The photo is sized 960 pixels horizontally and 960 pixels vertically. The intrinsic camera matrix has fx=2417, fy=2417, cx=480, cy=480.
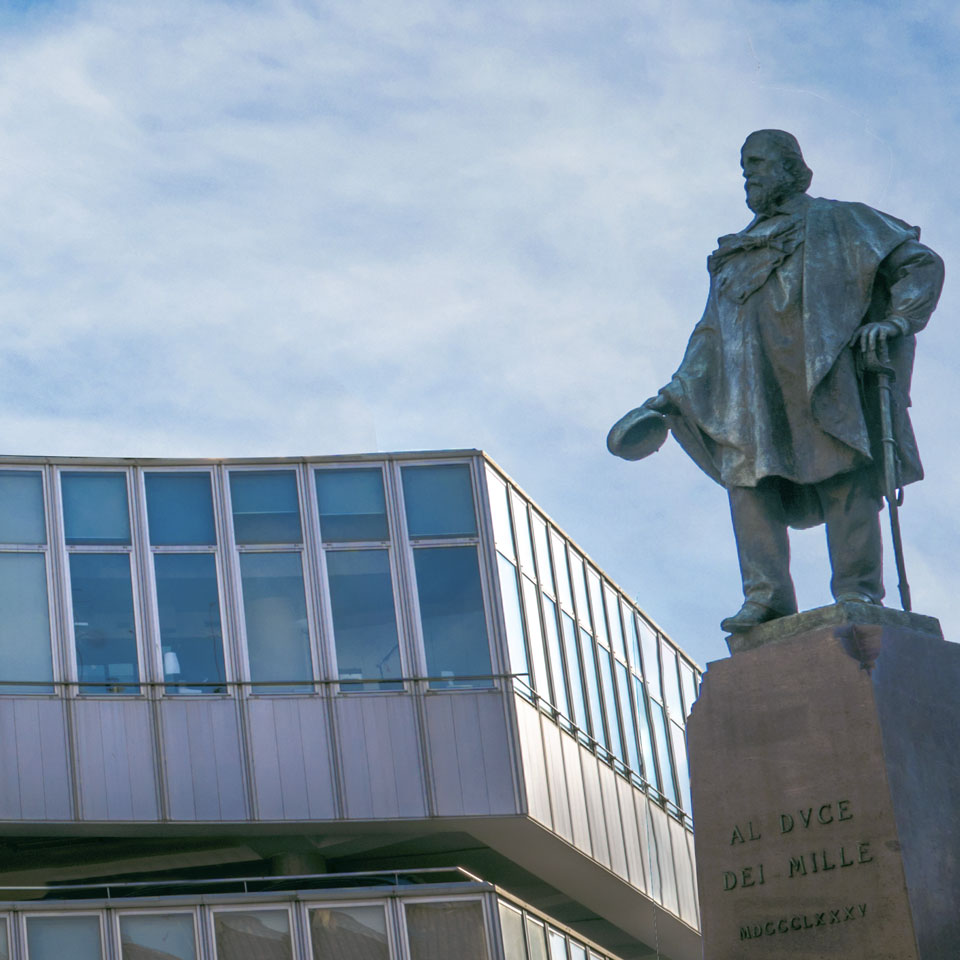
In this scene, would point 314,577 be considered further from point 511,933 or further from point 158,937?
point 158,937

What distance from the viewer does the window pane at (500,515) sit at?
1422 inches

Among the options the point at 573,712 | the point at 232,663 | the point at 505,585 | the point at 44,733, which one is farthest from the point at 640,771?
the point at 44,733

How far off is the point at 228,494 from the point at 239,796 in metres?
4.51

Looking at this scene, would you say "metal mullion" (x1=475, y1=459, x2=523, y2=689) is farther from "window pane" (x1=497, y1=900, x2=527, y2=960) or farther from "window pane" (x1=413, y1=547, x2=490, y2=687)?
"window pane" (x1=497, y1=900, x2=527, y2=960)

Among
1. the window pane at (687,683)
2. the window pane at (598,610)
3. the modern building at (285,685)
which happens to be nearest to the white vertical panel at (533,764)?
the modern building at (285,685)

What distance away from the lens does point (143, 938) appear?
95.8 feet

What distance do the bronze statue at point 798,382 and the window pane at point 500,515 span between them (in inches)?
978

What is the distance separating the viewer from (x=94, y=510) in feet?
112

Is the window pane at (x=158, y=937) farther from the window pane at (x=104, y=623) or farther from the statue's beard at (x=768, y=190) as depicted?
the statue's beard at (x=768, y=190)

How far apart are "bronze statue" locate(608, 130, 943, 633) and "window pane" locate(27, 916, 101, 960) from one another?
19.4m

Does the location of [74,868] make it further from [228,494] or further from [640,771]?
[640,771]

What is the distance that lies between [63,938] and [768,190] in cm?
2014

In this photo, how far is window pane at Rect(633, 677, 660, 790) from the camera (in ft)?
137

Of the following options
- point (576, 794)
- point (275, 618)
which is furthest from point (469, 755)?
point (275, 618)
